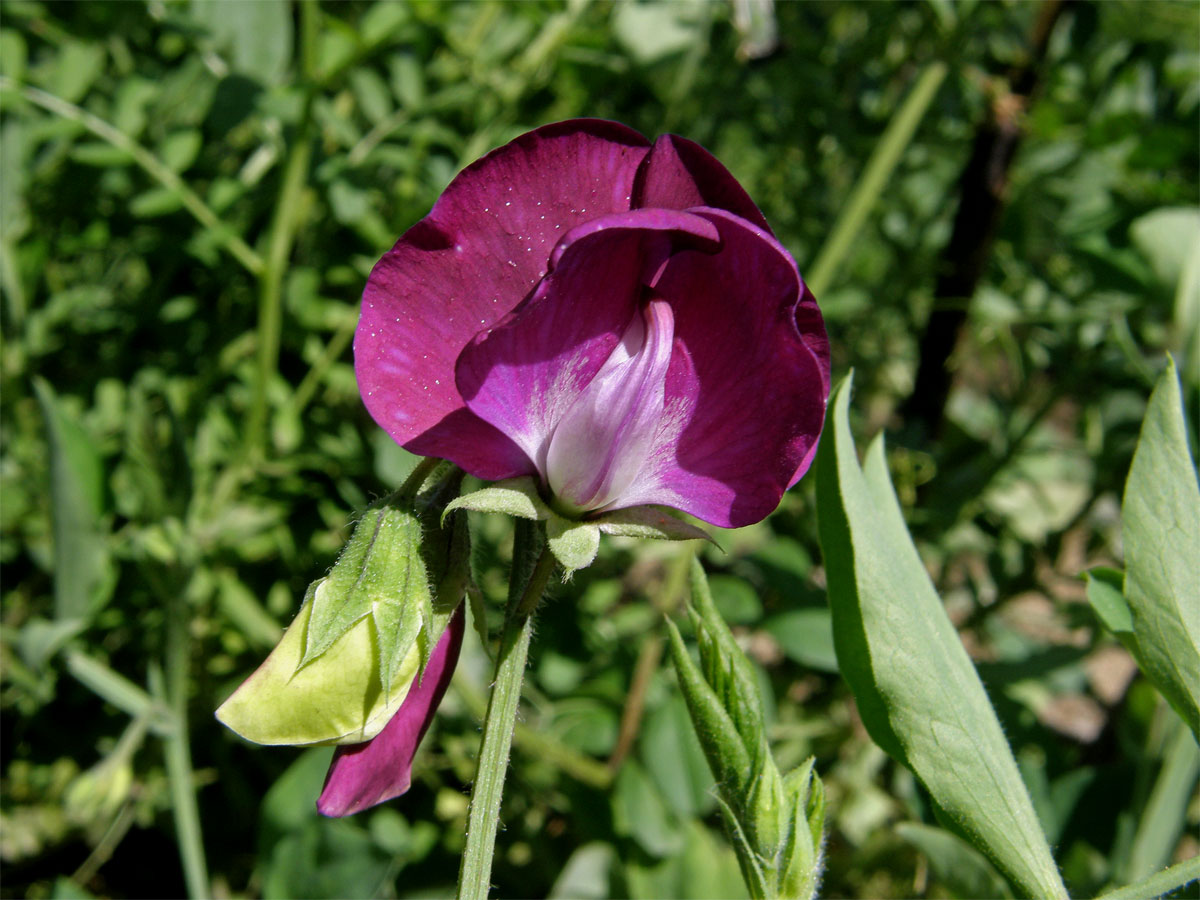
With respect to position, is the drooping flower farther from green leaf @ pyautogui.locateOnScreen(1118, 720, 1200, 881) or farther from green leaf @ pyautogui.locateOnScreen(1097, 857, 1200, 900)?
green leaf @ pyautogui.locateOnScreen(1118, 720, 1200, 881)

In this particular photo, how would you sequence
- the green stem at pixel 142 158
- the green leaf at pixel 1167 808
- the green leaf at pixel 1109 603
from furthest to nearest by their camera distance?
the green stem at pixel 142 158 < the green leaf at pixel 1167 808 < the green leaf at pixel 1109 603

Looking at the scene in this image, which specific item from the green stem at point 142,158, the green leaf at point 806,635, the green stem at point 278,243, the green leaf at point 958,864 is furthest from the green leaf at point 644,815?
the green stem at point 142,158

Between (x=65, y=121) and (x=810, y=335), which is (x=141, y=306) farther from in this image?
(x=810, y=335)

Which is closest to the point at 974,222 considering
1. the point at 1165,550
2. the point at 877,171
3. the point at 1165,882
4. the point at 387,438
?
the point at 877,171

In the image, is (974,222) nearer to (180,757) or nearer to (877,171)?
(877,171)

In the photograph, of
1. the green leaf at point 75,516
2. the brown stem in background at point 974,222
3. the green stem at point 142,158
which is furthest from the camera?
the brown stem in background at point 974,222

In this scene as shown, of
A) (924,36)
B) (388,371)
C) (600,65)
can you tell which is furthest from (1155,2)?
(388,371)

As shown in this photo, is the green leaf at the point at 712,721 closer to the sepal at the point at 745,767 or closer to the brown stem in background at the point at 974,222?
the sepal at the point at 745,767

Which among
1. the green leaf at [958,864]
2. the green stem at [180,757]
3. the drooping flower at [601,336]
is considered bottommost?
the green stem at [180,757]
